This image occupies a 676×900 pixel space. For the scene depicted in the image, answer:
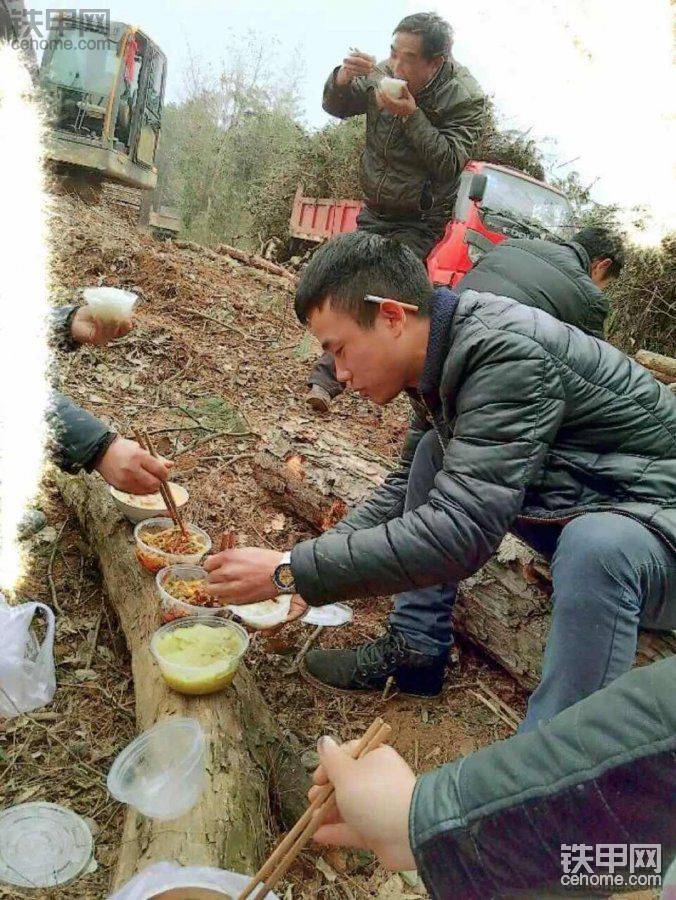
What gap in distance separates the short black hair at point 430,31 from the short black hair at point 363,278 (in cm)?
291

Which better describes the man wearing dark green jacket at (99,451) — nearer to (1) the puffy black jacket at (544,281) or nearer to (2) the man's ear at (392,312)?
(2) the man's ear at (392,312)

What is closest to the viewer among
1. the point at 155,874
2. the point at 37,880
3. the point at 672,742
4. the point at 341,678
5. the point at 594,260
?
the point at 672,742

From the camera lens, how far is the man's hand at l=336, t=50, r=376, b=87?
15.3 feet

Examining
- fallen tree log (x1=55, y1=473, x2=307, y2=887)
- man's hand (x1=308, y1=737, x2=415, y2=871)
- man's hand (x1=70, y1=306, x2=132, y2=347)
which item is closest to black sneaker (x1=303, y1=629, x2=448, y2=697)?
fallen tree log (x1=55, y1=473, x2=307, y2=887)

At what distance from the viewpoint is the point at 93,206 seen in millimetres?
12406

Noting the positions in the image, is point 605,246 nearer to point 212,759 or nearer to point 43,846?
point 212,759

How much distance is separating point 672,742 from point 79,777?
2.07 meters

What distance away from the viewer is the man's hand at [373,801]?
107 cm

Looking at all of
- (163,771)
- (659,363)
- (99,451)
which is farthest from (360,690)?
(659,363)

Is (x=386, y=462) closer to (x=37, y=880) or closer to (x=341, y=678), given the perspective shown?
(x=341, y=678)

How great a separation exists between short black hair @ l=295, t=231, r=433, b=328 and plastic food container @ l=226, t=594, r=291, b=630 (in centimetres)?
118

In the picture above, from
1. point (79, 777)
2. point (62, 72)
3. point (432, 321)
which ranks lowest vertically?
point (79, 777)

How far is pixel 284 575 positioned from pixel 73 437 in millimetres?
1200

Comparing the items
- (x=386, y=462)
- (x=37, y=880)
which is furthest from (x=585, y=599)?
(x=386, y=462)
